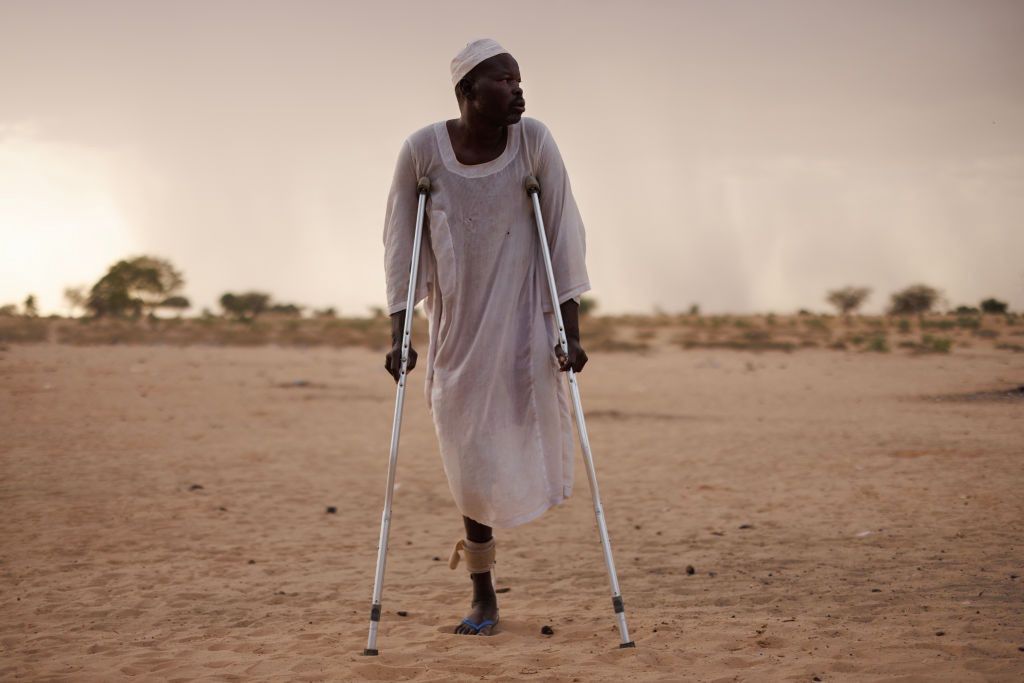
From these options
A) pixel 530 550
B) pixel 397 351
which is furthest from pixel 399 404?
pixel 530 550

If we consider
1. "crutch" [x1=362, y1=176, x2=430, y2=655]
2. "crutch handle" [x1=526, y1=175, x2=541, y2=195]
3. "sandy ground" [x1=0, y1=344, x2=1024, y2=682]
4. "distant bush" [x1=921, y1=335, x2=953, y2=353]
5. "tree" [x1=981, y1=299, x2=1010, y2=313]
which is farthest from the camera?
"tree" [x1=981, y1=299, x2=1010, y2=313]

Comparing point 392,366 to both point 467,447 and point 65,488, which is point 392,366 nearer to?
point 467,447

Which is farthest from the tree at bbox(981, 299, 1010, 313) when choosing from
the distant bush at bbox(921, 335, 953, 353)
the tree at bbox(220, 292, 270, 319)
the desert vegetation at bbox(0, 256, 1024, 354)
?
the tree at bbox(220, 292, 270, 319)

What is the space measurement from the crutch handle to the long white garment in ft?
0.16

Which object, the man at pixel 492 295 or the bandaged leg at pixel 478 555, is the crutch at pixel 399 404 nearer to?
the man at pixel 492 295

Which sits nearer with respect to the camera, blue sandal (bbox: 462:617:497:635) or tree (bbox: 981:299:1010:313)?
blue sandal (bbox: 462:617:497:635)

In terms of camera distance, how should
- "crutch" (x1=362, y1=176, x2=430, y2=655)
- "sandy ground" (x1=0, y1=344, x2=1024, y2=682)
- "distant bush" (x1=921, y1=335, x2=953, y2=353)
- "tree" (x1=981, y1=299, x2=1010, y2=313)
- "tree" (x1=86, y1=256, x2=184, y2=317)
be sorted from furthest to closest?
"tree" (x1=86, y1=256, x2=184, y2=317), "tree" (x1=981, y1=299, x2=1010, y2=313), "distant bush" (x1=921, y1=335, x2=953, y2=353), "sandy ground" (x1=0, y1=344, x2=1024, y2=682), "crutch" (x1=362, y1=176, x2=430, y2=655)

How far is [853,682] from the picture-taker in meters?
3.81

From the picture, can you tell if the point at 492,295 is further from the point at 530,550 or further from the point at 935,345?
the point at 935,345

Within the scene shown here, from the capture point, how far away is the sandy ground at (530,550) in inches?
171

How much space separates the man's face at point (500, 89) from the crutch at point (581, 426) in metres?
0.37

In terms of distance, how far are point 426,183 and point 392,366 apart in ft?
2.92

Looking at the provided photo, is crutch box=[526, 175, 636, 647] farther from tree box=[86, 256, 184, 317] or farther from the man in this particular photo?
tree box=[86, 256, 184, 317]

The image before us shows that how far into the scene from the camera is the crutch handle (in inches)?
177
